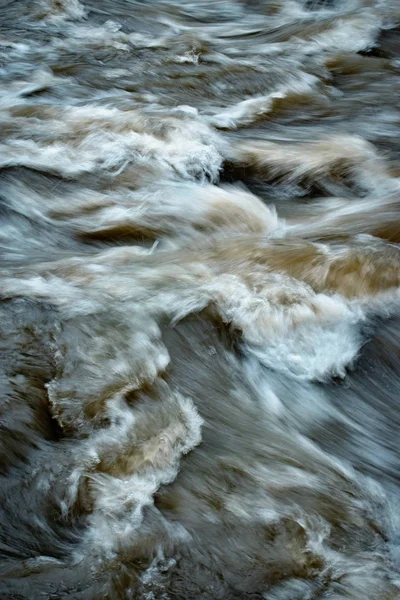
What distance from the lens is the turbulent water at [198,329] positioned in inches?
87.8

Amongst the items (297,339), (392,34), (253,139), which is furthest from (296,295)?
(392,34)

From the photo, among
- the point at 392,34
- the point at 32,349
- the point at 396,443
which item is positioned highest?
Answer: the point at 392,34

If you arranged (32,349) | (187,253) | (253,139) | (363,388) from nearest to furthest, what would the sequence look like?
(32,349), (363,388), (187,253), (253,139)

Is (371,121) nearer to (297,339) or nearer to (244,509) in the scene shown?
(297,339)

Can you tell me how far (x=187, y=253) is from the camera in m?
Result: 3.53

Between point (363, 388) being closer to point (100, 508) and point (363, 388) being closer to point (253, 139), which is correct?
point (100, 508)

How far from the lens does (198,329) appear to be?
305 cm

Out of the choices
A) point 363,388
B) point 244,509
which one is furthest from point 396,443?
point 244,509

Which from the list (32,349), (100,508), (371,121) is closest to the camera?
(100,508)

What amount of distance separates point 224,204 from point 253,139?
82 centimetres

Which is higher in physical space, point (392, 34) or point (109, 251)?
point (392, 34)

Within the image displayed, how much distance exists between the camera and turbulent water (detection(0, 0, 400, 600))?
7.32ft

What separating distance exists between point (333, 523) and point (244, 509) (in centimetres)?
27

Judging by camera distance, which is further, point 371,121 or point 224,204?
point 371,121
